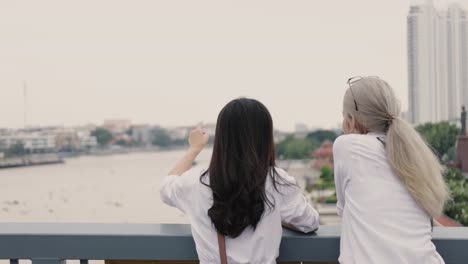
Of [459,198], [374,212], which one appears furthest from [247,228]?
[459,198]

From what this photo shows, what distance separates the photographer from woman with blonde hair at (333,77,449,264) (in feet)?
3.37

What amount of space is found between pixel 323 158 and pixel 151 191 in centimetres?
1216

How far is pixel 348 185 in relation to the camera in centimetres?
108

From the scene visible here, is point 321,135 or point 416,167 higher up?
point 416,167

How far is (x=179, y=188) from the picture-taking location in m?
1.09

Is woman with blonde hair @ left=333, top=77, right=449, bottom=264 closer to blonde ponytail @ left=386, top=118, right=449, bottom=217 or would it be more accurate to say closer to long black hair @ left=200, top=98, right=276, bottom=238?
blonde ponytail @ left=386, top=118, right=449, bottom=217

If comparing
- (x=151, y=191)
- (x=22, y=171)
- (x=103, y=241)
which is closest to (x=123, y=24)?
(x=22, y=171)

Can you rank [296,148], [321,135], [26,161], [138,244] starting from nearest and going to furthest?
1. [138,244]
2. [296,148]
3. [321,135]
4. [26,161]

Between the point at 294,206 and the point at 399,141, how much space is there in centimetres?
22

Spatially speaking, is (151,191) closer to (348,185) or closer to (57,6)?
(57,6)

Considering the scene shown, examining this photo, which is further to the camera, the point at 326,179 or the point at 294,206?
the point at 326,179

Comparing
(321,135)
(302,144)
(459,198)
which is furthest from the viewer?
(321,135)

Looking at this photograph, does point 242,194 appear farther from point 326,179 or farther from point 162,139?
point 162,139

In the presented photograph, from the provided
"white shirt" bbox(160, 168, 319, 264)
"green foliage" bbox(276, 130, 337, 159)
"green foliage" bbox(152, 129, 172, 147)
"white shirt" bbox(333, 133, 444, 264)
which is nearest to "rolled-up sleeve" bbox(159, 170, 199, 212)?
"white shirt" bbox(160, 168, 319, 264)
